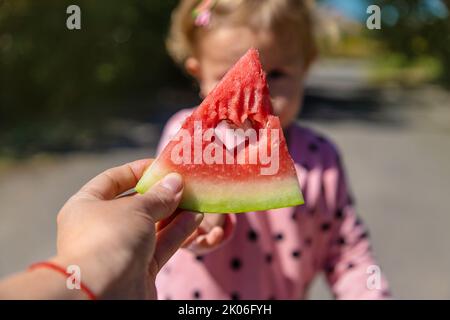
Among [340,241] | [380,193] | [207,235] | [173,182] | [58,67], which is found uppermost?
[58,67]

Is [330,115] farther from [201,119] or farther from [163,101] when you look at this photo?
[201,119]

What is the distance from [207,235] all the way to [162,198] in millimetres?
456

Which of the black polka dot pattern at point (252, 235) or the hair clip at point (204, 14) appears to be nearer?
the hair clip at point (204, 14)

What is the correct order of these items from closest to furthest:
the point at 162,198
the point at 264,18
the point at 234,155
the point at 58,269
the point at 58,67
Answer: the point at 58,269 < the point at 162,198 < the point at 234,155 < the point at 264,18 < the point at 58,67

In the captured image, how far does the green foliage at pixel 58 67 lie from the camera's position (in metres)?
8.01

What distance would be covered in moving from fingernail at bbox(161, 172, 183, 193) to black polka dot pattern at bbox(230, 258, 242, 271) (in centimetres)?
82

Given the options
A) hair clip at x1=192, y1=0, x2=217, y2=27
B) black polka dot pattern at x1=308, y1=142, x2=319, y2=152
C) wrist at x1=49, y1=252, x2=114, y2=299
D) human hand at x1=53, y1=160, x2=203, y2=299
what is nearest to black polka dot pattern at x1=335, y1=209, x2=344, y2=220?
black polka dot pattern at x1=308, y1=142, x2=319, y2=152

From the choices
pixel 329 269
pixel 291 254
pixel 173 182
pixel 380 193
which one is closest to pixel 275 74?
pixel 291 254

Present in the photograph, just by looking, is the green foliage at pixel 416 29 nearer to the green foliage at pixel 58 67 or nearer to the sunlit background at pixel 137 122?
the sunlit background at pixel 137 122

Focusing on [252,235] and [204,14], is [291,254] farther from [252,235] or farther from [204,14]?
[204,14]

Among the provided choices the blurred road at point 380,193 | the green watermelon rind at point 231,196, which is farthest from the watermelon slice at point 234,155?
the blurred road at point 380,193

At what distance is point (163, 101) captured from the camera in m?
12.9

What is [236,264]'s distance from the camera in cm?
188

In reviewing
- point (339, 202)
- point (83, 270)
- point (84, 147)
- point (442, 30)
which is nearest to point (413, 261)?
point (339, 202)
